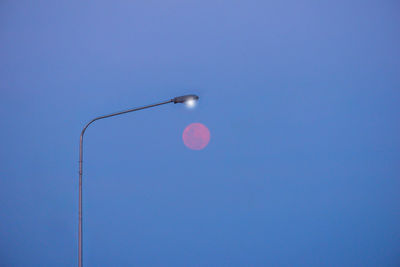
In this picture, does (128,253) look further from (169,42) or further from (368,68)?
(368,68)

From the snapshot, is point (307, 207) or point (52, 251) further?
point (52, 251)

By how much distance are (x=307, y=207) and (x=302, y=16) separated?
2540mm

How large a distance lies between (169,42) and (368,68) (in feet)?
8.77

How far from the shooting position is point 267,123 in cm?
298

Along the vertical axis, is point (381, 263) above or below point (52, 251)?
below

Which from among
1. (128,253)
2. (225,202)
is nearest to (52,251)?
(128,253)

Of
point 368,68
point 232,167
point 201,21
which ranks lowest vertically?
point 232,167

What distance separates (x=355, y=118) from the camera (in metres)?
2.89

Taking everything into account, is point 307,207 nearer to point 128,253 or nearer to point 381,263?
point 381,263

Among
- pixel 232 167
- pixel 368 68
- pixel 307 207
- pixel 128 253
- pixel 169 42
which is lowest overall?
pixel 128 253

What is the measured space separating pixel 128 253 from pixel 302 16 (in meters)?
4.03

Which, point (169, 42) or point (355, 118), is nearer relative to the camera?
point (355, 118)

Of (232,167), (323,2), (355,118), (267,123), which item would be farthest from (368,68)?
(232,167)

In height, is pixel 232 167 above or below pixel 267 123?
below
